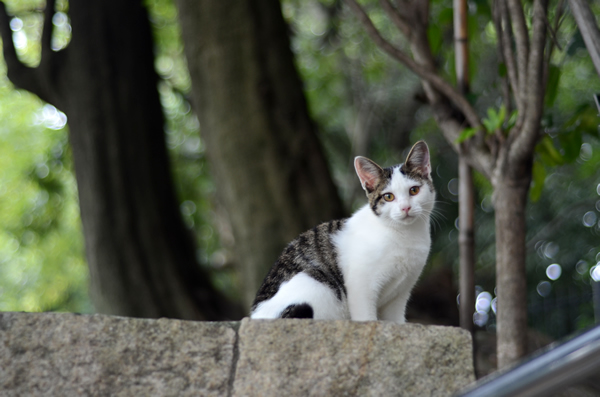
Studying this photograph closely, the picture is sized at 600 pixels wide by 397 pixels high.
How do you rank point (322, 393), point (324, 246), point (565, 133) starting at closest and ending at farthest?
point (322, 393) → point (324, 246) → point (565, 133)

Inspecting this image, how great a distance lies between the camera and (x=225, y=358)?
1909 millimetres

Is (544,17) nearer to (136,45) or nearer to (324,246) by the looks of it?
(324,246)

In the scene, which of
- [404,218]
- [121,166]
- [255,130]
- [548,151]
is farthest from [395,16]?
[121,166]

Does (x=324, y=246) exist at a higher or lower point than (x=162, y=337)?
higher

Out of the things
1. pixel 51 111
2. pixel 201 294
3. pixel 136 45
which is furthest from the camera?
pixel 51 111

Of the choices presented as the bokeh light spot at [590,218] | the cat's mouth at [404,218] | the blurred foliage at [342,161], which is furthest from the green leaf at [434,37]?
the bokeh light spot at [590,218]

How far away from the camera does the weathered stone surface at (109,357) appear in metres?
1.83

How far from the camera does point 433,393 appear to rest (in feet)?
6.18

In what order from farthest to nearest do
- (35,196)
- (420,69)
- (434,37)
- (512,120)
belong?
(35,196) < (434,37) < (420,69) < (512,120)

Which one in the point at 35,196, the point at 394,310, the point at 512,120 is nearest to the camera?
the point at 394,310

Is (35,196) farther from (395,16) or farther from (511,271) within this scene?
(511,271)

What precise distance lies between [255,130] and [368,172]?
180 centimetres

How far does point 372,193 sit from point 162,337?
1.28 metres

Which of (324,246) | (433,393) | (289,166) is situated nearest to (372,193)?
(324,246)
